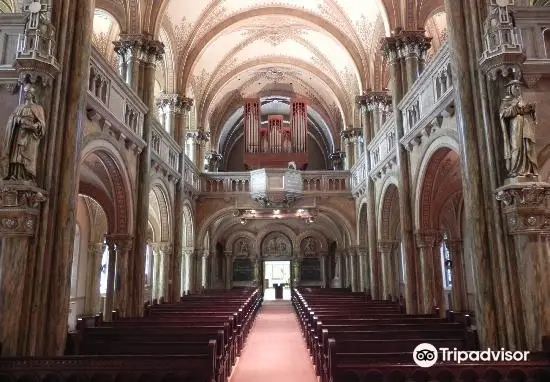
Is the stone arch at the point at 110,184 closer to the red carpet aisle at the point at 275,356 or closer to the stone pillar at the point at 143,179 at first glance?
the stone pillar at the point at 143,179

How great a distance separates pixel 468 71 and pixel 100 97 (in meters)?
8.12

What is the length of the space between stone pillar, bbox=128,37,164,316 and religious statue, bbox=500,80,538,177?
9.81 m

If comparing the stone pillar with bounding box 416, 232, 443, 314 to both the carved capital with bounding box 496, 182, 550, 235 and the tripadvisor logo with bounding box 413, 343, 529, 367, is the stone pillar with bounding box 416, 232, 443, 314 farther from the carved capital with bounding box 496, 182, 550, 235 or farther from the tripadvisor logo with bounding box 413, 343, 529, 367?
the tripadvisor logo with bounding box 413, 343, 529, 367

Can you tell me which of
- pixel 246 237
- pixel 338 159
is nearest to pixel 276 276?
pixel 246 237

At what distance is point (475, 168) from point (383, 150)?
857 cm

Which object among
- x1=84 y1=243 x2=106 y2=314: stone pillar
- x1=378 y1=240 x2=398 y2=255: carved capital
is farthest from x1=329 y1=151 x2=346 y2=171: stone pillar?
x1=84 y1=243 x2=106 y2=314: stone pillar

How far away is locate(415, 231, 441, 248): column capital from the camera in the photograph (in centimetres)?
1243

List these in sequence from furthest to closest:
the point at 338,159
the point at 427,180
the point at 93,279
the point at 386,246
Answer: the point at 338,159, the point at 93,279, the point at 386,246, the point at 427,180

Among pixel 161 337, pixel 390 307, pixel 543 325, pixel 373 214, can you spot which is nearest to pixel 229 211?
pixel 373 214

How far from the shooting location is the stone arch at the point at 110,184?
11703 millimetres

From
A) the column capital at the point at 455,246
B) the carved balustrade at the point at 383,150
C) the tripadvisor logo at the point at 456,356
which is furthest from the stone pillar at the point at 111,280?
the column capital at the point at 455,246

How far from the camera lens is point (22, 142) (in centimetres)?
732

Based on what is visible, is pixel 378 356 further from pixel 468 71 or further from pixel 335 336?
pixel 468 71

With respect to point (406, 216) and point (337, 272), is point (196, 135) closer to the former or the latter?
point (337, 272)
